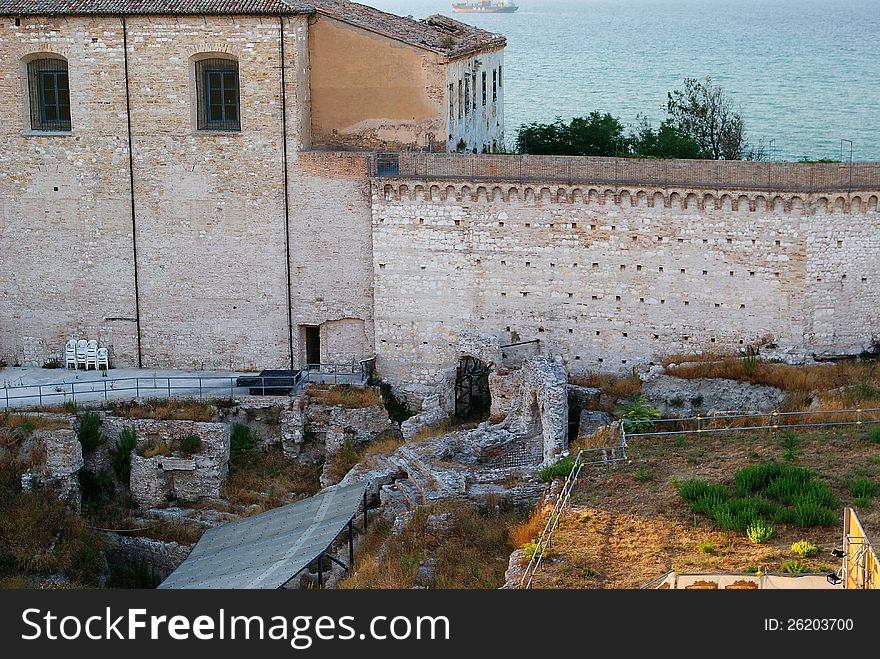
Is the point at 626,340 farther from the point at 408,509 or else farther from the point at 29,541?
the point at 29,541

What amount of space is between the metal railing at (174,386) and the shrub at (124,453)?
135cm

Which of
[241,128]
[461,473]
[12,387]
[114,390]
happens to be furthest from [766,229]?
[12,387]

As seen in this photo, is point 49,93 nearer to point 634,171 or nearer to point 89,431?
point 89,431

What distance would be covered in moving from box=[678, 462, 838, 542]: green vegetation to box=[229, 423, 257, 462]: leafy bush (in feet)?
45.8

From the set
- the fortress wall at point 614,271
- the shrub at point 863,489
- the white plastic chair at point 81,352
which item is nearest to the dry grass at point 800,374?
the fortress wall at point 614,271

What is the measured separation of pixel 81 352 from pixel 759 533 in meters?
21.7

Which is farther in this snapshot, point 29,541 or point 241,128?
point 241,128

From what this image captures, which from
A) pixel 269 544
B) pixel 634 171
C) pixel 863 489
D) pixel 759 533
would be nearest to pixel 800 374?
pixel 634 171

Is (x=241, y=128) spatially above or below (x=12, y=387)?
above

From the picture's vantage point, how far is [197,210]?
3922 centimetres

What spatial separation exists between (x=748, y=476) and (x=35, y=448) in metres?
17.4

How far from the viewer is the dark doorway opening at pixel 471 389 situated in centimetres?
3878

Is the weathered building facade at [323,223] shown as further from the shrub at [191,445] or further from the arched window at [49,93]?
the shrub at [191,445]

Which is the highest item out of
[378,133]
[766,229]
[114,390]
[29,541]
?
[378,133]
